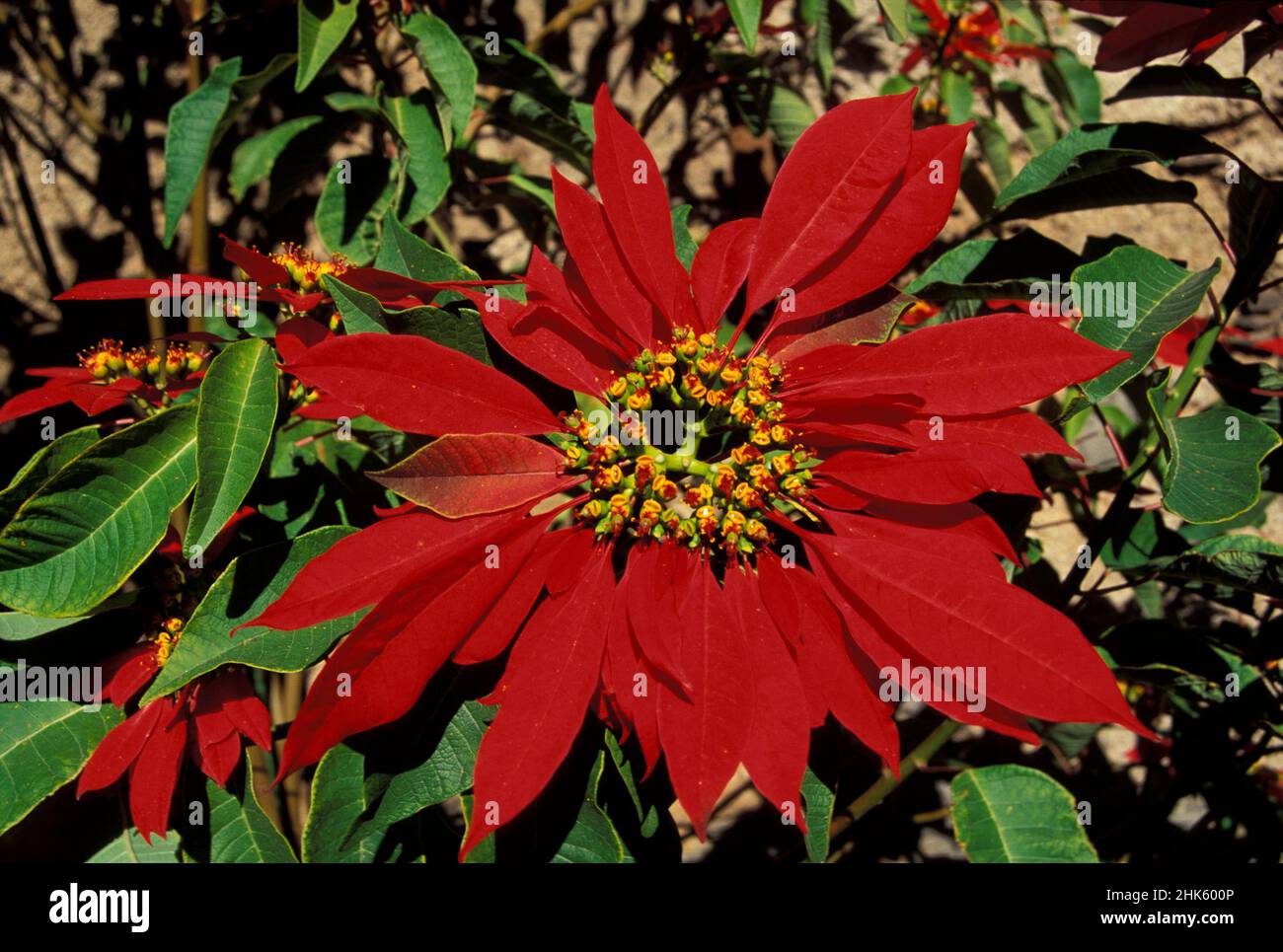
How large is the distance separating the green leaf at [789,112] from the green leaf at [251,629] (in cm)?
85

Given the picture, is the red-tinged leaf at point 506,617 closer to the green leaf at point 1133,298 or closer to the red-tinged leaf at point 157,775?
the red-tinged leaf at point 157,775

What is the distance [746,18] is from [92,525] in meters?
0.73

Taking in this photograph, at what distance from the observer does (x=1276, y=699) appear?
100 centimetres

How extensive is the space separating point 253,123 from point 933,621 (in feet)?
4.43

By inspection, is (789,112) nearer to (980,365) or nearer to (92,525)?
(980,365)

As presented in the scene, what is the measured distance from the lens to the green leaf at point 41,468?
0.64 metres

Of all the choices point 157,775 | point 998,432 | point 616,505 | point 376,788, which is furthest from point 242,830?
point 998,432

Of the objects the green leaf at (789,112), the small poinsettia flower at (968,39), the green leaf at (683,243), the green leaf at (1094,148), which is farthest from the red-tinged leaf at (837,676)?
the small poinsettia flower at (968,39)

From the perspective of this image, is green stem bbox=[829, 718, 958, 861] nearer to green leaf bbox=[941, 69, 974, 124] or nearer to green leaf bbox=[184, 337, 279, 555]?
green leaf bbox=[184, 337, 279, 555]

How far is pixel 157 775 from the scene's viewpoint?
0.73 metres
